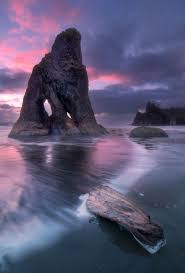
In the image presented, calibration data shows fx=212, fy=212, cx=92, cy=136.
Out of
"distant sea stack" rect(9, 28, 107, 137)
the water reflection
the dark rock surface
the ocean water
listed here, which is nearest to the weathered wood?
the ocean water

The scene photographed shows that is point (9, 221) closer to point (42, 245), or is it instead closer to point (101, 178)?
point (42, 245)

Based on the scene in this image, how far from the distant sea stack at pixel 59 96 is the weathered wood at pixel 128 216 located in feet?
97.4

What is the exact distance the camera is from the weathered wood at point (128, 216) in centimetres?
287

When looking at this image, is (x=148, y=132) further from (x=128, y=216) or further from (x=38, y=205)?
(x=128, y=216)

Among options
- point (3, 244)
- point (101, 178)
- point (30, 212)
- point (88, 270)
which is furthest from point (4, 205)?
point (101, 178)

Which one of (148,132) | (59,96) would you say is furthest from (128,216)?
(59,96)

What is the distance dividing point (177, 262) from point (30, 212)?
8.50 feet

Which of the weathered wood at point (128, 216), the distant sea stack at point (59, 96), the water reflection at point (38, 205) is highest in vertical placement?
the distant sea stack at point (59, 96)

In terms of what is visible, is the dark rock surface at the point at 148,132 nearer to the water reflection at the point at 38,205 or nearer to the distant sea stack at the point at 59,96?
the distant sea stack at the point at 59,96

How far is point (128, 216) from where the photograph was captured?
3.30 m

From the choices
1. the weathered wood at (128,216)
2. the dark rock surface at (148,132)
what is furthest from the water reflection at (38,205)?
the dark rock surface at (148,132)

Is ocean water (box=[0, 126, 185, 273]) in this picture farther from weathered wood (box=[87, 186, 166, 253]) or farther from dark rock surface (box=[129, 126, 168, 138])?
dark rock surface (box=[129, 126, 168, 138])

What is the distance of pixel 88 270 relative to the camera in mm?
2482

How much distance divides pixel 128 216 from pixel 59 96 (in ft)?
114
